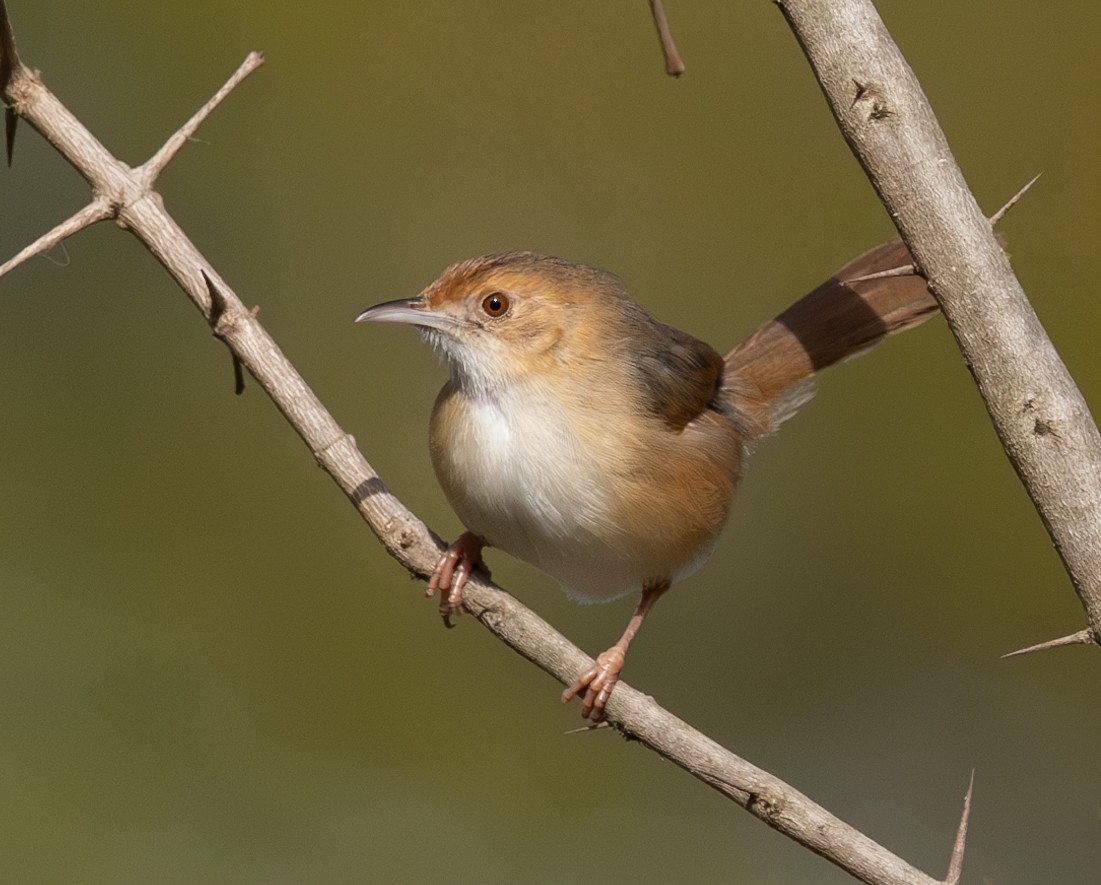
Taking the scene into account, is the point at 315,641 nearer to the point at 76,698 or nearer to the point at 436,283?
the point at 76,698

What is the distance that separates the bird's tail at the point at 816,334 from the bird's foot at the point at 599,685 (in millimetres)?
1392

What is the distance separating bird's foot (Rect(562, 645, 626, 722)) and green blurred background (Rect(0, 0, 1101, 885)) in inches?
95.8

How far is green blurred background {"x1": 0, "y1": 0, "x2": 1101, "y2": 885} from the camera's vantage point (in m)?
6.12

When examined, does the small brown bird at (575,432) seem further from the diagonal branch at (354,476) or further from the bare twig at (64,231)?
the bare twig at (64,231)

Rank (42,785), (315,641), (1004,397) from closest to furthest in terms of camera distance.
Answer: (1004,397) < (42,785) < (315,641)

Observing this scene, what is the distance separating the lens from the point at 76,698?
5863 millimetres

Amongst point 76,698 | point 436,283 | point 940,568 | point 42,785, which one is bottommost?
point 42,785

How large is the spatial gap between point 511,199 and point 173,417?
201cm

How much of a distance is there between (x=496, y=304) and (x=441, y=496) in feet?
7.79

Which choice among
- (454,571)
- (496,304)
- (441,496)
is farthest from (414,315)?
(441,496)

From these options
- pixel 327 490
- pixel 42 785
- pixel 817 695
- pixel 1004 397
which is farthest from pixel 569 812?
pixel 1004 397

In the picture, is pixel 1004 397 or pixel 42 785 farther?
pixel 42 785

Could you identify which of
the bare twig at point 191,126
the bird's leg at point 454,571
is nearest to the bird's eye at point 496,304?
the bird's leg at point 454,571

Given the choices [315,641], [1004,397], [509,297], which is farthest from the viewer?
[315,641]
